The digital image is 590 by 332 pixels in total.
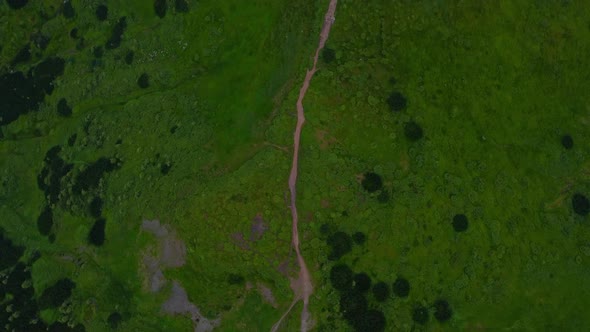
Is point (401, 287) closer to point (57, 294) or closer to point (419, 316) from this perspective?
point (419, 316)

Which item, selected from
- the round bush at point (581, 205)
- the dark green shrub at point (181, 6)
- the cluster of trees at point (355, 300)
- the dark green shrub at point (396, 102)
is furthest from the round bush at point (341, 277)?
the dark green shrub at point (181, 6)

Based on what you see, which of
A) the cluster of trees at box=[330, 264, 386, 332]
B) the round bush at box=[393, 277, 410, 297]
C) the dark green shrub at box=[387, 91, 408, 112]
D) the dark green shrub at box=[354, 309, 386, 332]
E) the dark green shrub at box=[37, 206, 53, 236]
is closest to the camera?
the dark green shrub at box=[354, 309, 386, 332]

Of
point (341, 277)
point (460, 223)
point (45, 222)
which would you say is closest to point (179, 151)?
point (45, 222)

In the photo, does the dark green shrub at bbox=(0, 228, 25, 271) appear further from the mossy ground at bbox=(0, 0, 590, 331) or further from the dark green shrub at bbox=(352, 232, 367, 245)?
the dark green shrub at bbox=(352, 232, 367, 245)

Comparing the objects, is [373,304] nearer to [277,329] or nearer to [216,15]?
[277,329]

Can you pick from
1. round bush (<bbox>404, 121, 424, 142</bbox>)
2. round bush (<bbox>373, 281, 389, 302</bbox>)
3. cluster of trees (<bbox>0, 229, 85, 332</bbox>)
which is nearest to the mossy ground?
round bush (<bbox>404, 121, 424, 142</bbox>)

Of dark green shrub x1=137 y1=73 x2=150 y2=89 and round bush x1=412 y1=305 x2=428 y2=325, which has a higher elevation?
dark green shrub x1=137 y1=73 x2=150 y2=89

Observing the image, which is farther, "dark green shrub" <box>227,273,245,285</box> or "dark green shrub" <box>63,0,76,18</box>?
"dark green shrub" <box>63,0,76,18</box>

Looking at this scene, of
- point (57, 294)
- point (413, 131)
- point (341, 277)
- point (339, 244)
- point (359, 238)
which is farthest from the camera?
point (57, 294)
